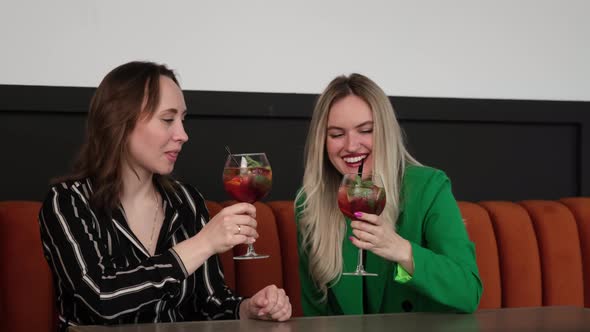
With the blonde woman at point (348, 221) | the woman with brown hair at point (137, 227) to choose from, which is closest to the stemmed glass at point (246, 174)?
the woman with brown hair at point (137, 227)

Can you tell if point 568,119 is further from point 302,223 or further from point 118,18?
point 118,18

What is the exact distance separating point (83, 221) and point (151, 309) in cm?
27

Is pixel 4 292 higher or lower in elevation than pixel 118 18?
lower

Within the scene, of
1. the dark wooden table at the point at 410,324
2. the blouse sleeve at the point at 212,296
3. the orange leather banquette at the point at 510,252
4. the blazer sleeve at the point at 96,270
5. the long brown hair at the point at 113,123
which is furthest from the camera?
the orange leather banquette at the point at 510,252

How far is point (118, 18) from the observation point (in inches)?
112

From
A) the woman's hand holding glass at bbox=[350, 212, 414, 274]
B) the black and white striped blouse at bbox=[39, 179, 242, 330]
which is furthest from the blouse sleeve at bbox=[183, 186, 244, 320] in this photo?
the woman's hand holding glass at bbox=[350, 212, 414, 274]

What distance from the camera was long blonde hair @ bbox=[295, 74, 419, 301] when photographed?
7.80 feet

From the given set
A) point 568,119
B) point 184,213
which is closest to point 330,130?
point 184,213

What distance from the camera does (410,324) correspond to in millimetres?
1859

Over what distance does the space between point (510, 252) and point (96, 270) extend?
149 cm

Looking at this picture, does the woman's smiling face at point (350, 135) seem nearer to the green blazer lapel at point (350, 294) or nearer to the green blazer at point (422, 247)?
the green blazer at point (422, 247)

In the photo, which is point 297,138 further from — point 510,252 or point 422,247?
point 422,247

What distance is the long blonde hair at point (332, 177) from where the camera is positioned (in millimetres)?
2377

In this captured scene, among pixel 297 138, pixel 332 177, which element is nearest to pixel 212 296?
pixel 332 177
